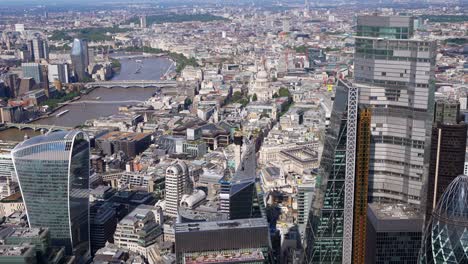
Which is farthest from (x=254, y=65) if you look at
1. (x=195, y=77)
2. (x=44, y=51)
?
(x=44, y=51)

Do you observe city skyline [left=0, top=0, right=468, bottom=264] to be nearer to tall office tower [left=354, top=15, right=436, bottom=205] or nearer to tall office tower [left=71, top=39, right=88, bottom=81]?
tall office tower [left=354, top=15, right=436, bottom=205]

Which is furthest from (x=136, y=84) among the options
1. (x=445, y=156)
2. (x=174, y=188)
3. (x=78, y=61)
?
(x=445, y=156)

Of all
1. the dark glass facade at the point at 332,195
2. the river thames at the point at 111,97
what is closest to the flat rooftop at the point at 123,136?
the river thames at the point at 111,97

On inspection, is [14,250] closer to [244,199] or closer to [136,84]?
[244,199]

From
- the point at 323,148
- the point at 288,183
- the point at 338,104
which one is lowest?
the point at 288,183

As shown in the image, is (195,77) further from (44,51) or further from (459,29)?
(459,29)

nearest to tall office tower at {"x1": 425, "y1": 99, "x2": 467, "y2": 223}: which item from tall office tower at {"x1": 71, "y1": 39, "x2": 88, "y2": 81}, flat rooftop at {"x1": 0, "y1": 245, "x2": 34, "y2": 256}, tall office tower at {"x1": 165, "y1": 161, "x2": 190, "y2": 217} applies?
flat rooftop at {"x1": 0, "y1": 245, "x2": 34, "y2": 256}
